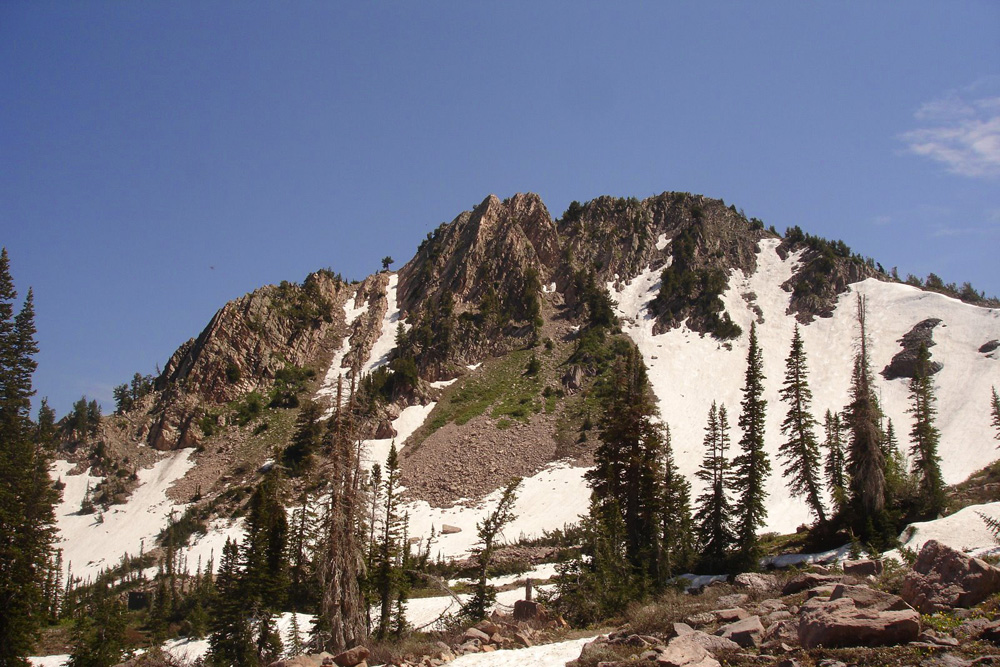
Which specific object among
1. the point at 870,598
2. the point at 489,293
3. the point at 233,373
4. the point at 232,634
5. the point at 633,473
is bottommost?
the point at 232,634

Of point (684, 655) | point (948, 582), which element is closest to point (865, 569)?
point (948, 582)

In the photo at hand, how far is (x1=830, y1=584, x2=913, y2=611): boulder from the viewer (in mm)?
12352

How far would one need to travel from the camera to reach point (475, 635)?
60.4 ft

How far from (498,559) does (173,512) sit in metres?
35.3

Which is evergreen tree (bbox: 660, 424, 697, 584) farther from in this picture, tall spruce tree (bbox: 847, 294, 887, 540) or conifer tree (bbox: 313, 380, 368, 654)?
conifer tree (bbox: 313, 380, 368, 654)

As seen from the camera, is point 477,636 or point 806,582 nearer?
point 806,582

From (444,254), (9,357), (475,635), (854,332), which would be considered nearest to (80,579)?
(9,357)

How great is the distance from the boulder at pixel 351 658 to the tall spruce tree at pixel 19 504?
21.7 metres

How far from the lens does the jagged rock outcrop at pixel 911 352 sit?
83.1 m

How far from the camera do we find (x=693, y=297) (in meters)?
105

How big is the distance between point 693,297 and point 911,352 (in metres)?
30.2

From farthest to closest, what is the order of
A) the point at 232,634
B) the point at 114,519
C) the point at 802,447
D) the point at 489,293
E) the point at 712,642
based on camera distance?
the point at 489,293 < the point at 114,519 < the point at 802,447 < the point at 232,634 < the point at 712,642

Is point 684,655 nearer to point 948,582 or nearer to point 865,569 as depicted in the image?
point 948,582

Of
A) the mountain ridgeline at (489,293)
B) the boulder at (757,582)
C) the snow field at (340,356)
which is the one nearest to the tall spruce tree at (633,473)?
the boulder at (757,582)
